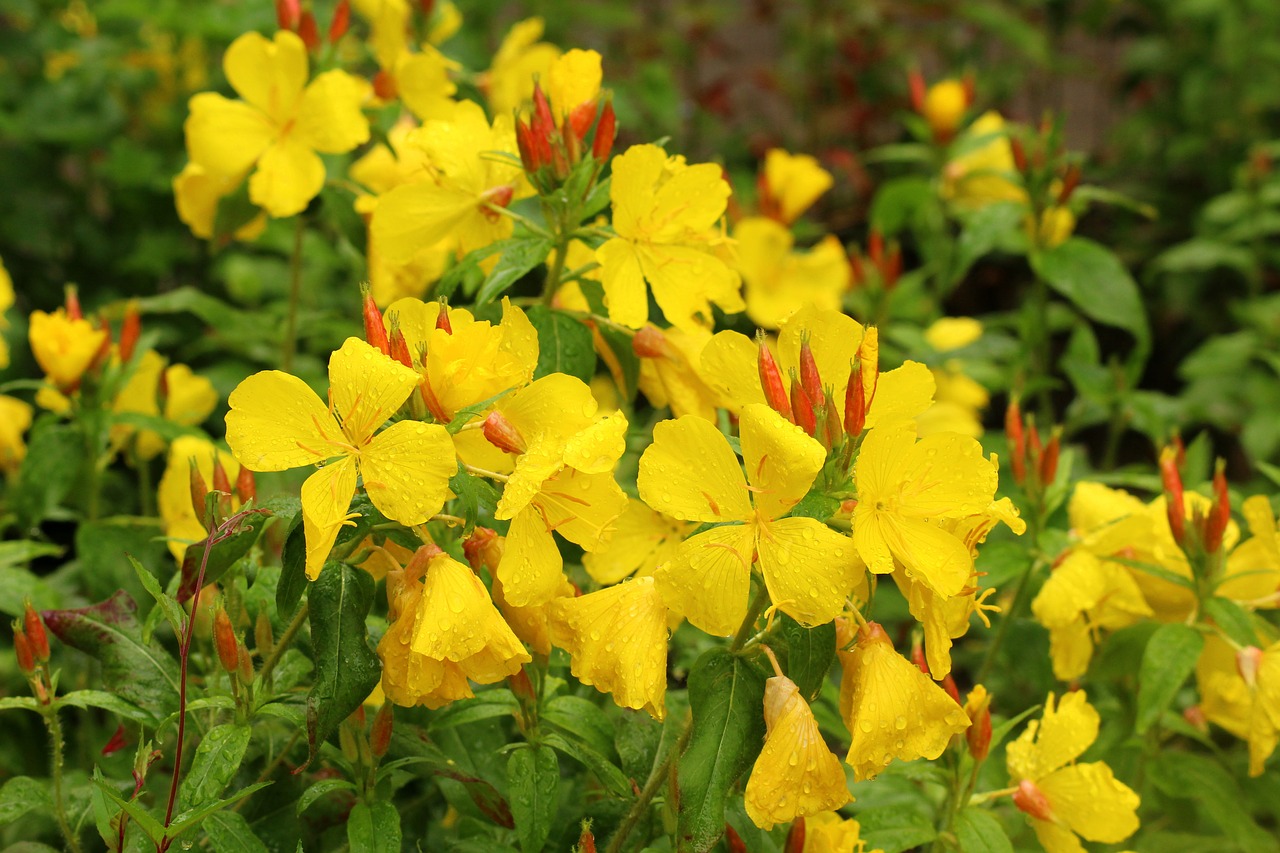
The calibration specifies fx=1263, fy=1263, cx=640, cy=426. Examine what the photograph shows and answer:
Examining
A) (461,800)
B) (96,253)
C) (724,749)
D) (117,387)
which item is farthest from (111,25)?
(724,749)

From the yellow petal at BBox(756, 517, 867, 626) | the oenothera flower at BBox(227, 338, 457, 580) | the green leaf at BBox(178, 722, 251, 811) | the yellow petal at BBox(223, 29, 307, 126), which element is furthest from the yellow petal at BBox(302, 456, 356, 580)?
the yellow petal at BBox(223, 29, 307, 126)

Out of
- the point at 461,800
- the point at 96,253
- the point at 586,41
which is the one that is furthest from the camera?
the point at 586,41

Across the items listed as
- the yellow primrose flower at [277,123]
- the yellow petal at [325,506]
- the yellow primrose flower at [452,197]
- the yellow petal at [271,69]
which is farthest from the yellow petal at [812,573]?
the yellow petal at [271,69]

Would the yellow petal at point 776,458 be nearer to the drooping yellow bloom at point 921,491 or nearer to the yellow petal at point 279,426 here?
the drooping yellow bloom at point 921,491

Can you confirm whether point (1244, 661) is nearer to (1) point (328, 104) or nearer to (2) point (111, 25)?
(1) point (328, 104)

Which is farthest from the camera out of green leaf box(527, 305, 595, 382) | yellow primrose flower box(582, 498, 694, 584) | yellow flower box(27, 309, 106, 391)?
yellow flower box(27, 309, 106, 391)

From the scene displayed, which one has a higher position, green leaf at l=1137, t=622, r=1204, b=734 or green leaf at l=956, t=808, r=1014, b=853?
green leaf at l=1137, t=622, r=1204, b=734

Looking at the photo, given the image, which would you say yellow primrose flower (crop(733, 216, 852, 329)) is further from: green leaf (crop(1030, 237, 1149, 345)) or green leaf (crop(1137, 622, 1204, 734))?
green leaf (crop(1137, 622, 1204, 734))
